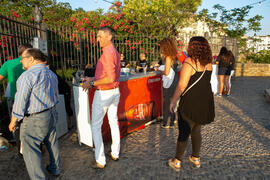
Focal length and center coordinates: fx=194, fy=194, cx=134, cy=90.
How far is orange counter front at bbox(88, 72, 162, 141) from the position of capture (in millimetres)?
3616

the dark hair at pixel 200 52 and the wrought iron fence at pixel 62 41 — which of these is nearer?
the dark hair at pixel 200 52

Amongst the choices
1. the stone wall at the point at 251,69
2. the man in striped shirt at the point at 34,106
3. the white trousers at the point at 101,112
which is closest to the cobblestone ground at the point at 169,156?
the white trousers at the point at 101,112

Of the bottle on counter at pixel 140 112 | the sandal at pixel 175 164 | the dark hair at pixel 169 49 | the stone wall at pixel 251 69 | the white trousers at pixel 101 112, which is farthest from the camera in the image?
the stone wall at pixel 251 69

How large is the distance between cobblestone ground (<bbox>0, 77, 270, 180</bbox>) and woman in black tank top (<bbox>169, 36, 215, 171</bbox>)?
66 centimetres

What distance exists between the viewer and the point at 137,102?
4016 mm

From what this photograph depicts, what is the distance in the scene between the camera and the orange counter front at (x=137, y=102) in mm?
3616

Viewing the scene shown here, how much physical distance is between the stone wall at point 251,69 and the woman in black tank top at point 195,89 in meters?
12.0

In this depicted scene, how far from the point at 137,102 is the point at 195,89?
1720 millimetres

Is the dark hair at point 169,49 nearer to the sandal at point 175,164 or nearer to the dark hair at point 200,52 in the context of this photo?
the dark hair at point 200,52

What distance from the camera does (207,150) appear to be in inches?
131

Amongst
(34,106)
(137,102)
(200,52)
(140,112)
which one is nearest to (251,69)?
(140,112)

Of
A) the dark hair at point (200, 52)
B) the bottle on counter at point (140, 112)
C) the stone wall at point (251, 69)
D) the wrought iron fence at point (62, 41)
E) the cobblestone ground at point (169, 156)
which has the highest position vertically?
the wrought iron fence at point (62, 41)

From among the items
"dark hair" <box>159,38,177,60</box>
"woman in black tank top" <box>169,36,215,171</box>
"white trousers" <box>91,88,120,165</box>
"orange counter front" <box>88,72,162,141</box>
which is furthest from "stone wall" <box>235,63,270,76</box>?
"white trousers" <box>91,88,120,165</box>

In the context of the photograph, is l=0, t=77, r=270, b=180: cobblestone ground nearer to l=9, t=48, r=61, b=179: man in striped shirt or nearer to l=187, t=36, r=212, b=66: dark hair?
l=9, t=48, r=61, b=179: man in striped shirt
